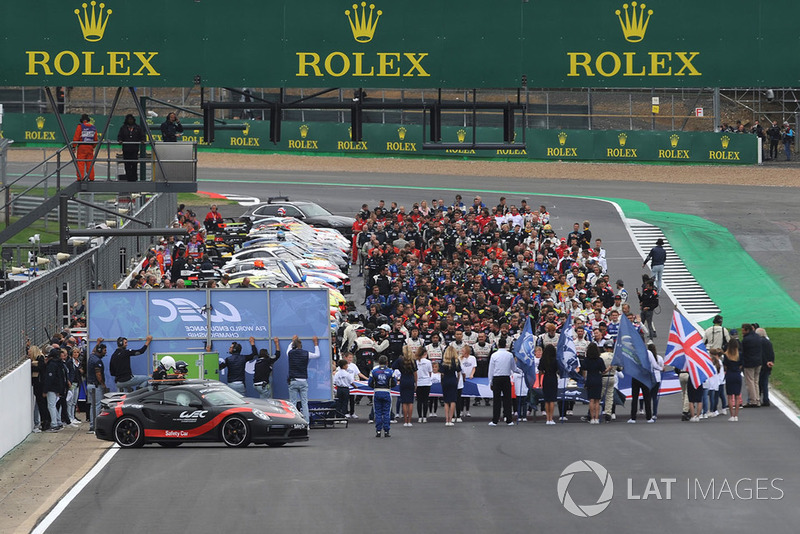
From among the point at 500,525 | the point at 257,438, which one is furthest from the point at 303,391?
the point at 500,525

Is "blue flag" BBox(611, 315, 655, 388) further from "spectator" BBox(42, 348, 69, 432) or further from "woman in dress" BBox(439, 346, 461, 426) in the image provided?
"spectator" BBox(42, 348, 69, 432)

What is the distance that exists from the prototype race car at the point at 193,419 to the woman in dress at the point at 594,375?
5252mm

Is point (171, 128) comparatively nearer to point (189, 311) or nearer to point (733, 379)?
point (189, 311)

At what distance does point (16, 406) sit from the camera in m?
22.9

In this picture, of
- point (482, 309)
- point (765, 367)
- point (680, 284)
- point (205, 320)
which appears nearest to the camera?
point (765, 367)

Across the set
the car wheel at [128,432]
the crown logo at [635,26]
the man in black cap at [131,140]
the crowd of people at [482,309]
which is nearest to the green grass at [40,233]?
the crowd of people at [482,309]

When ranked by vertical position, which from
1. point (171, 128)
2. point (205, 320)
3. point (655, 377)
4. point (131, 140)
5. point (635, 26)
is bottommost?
point (655, 377)

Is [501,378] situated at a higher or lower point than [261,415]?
higher

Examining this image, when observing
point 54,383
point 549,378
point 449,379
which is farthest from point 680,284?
point 54,383

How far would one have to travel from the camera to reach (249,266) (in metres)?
34.2

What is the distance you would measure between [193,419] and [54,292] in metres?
7.97

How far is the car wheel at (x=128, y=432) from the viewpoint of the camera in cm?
2166

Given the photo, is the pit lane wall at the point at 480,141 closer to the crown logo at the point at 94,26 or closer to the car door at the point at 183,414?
the crown logo at the point at 94,26

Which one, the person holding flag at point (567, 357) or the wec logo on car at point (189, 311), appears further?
the wec logo on car at point (189, 311)
